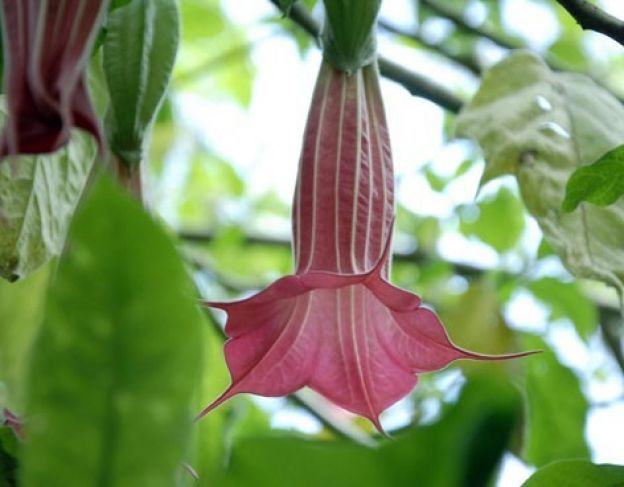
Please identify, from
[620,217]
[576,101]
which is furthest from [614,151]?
[576,101]

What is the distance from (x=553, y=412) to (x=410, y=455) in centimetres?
92

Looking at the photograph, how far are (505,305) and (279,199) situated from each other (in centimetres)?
128

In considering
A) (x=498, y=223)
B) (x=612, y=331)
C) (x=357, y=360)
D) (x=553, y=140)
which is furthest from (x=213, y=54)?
(x=357, y=360)

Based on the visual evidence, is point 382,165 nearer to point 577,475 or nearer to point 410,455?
point 577,475

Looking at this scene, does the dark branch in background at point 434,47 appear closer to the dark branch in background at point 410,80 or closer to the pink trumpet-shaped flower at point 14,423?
the dark branch in background at point 410,80

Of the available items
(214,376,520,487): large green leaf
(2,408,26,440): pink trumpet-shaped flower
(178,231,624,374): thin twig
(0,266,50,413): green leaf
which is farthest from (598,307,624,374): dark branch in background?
(214,376,520,487): large green leaf

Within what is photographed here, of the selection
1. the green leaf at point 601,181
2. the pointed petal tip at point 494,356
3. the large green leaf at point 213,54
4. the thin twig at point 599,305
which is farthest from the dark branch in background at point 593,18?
the large green leaf at point 213,54

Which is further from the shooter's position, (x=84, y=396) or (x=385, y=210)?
(x=385, y=210)

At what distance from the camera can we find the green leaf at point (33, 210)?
77 centimetres

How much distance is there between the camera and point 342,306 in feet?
2.69

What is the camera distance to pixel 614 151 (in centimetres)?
71

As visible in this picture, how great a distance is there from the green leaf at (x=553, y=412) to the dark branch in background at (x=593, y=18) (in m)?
0.48

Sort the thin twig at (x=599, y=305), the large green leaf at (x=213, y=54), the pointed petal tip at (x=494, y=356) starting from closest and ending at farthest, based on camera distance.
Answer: the pointed petal tip at (x=494, y=356)
the thin twig at (x=599, y=305)
the large green leaf at (x=213, y=54)

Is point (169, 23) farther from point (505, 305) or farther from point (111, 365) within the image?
point (505, 305)
